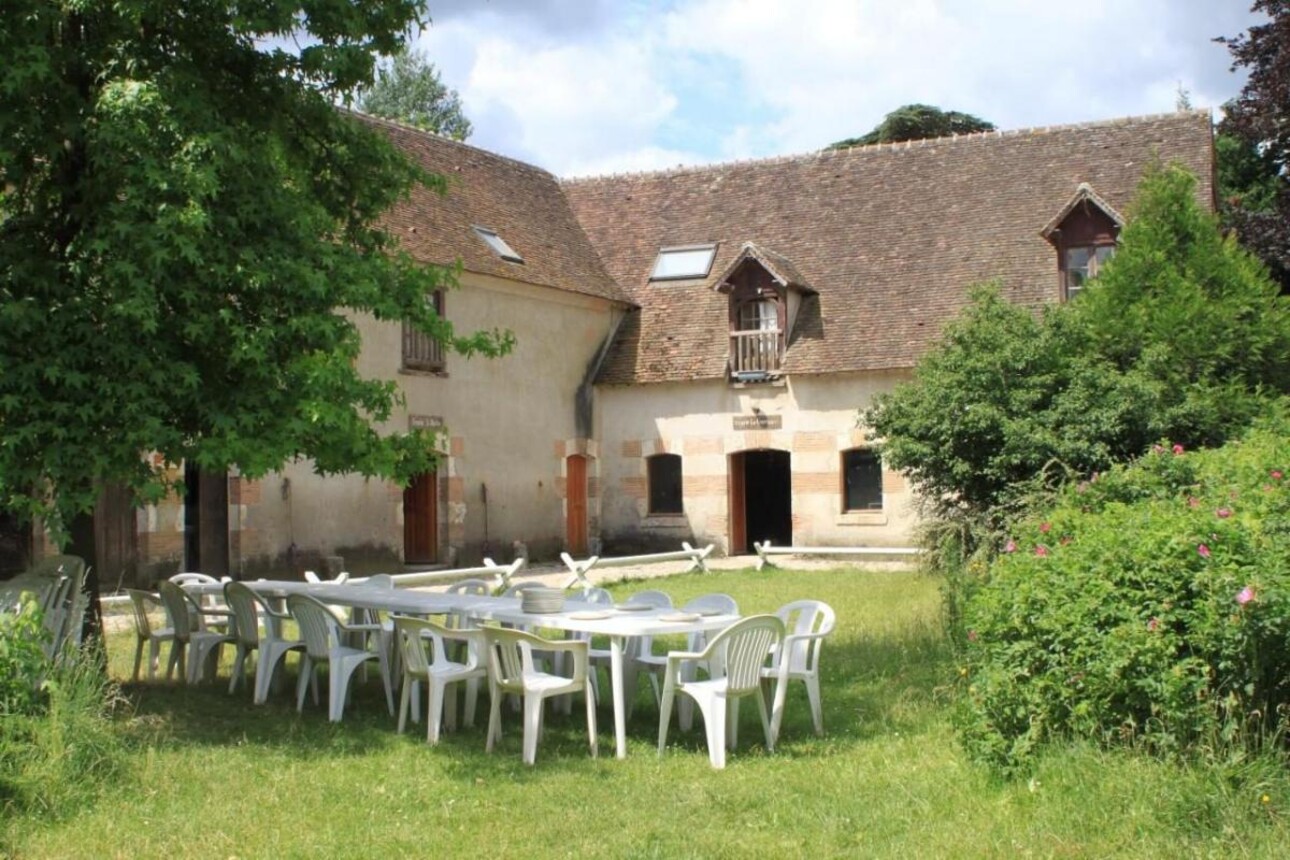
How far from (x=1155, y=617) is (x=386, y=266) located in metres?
5.58

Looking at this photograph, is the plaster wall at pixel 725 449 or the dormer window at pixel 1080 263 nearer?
the dormer window at pixel 1080 263

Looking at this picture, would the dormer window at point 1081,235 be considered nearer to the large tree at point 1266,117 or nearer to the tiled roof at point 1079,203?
the tiled roof at point 1079,203

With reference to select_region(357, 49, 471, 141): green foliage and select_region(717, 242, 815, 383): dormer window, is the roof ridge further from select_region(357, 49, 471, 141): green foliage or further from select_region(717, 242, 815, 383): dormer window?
select_region(357, 49, 471, 141): green foliage

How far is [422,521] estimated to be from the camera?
2123 centimetres

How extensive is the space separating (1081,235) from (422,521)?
11.1 m

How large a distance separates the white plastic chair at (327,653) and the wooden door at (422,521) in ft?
37.7

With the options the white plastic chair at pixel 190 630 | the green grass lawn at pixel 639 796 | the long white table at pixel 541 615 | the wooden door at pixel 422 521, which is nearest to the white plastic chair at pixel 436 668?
the green grass lawn at pixel 639 796

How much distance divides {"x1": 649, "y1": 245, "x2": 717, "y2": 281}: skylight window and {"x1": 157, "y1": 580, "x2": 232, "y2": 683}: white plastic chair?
1499cm

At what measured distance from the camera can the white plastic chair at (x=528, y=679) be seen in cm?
787

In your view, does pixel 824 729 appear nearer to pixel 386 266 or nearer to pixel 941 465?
pixel 386 266

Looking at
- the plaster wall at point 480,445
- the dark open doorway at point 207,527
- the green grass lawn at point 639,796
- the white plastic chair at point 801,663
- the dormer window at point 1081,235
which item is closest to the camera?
the green grass lawn at point 639,796

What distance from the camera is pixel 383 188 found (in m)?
10.1

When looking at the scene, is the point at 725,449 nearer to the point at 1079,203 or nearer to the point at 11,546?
the point at 1079,203

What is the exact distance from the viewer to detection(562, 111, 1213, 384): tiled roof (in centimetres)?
2189
